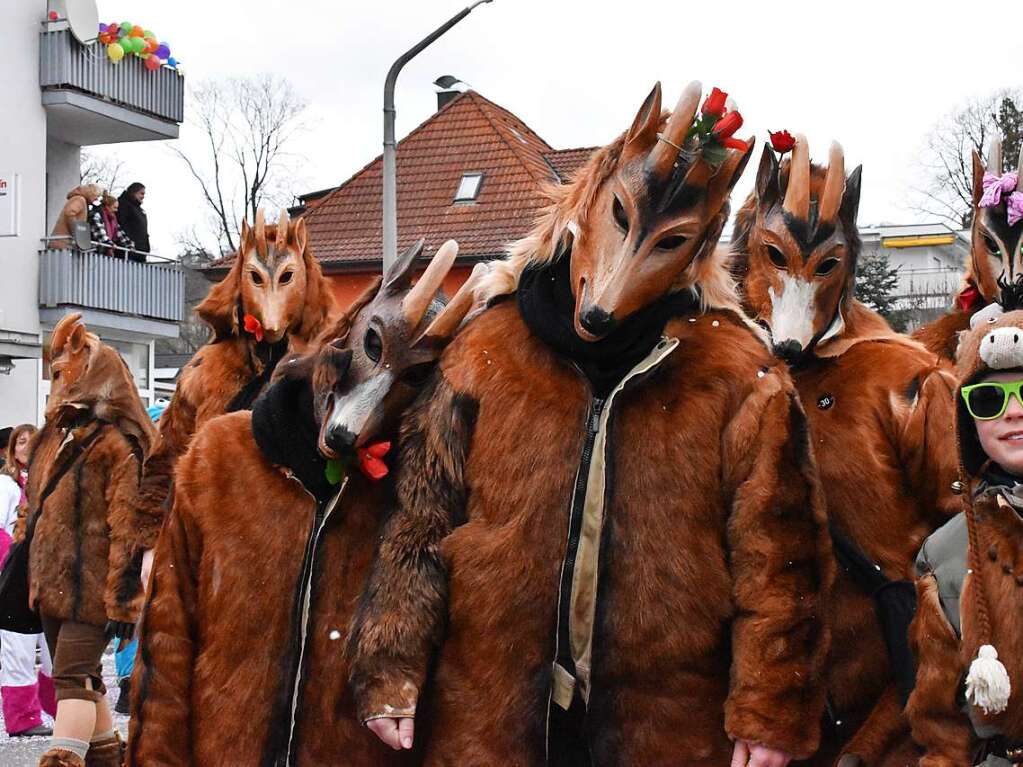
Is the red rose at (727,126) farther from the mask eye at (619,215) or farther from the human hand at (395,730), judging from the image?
the human hand at (395,730)

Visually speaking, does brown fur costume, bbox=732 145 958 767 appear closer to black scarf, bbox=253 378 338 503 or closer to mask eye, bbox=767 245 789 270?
mask eye, bbox=767 245 789 270

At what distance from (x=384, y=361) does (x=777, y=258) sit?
1.56 meters

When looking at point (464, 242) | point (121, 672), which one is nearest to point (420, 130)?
point (464, 242)

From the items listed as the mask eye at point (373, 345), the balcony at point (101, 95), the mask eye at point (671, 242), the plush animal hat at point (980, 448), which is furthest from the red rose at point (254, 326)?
the balcony at point (101, 95)

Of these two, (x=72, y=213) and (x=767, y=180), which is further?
(x=72, y=213)

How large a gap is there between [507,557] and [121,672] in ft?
24.6

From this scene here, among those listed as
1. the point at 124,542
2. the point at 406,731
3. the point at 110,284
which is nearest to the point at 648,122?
the point at 406,731

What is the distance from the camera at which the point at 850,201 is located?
5508 millimetres

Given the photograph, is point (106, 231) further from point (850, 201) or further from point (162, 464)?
point (850, 201)

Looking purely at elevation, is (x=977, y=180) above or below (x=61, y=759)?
above

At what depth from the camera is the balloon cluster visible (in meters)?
26.4

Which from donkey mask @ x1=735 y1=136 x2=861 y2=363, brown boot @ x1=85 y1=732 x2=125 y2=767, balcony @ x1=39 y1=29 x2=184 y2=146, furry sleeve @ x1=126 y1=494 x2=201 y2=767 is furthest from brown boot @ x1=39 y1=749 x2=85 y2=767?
balcony @ x1=39 y1=29 x2=184 y2=146

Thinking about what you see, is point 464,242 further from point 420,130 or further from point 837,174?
point 837,174

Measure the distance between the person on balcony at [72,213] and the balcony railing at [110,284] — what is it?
0.63 feet
